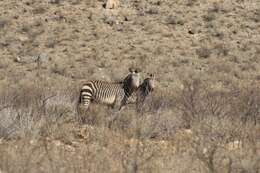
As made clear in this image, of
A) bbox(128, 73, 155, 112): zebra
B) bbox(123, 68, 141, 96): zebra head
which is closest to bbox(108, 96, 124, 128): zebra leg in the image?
bbox(128, 73, 155, 112): zebra

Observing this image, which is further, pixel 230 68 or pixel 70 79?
pixel 230 68

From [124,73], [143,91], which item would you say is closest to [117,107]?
[143,91]

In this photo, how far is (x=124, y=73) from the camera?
29969 mm

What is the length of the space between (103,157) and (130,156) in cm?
35

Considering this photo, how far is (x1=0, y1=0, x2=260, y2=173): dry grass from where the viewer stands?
9.38 metres

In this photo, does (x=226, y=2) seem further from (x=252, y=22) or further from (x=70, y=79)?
(x=70, y=79)

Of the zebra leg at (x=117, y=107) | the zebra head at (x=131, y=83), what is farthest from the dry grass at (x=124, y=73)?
the zebra head at (x=131, y=83)

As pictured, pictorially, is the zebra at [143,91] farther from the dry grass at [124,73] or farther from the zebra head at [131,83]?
the dry grass at [124,73]

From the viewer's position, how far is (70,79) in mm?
29562

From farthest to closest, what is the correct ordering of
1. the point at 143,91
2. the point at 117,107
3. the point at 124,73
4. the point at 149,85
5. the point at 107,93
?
1. the point at 124,73
2. the point at 149,85
3. the point at 143,91
4. the point at 107,93
5. the point at 117,107

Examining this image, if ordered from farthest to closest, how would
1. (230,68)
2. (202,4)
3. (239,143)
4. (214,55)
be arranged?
(202,4) → (214,55) → (230,68) → (239,143)

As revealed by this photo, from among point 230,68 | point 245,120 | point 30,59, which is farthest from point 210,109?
point 30,59

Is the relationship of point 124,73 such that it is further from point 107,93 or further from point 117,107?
point 117,107

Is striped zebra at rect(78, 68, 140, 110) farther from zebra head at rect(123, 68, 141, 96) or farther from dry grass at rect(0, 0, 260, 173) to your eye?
dry grass at rect(0, 0, 260, 173)
